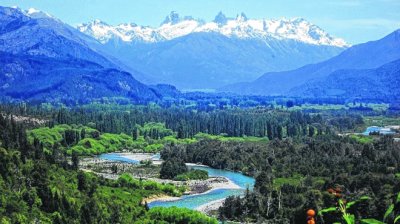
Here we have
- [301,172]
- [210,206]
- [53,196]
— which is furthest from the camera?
[301,172]

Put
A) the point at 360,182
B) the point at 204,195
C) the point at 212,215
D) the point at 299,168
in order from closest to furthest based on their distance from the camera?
the point at 212,215 < the point at 360,182 < the point at 204,195 < the point at 299,168

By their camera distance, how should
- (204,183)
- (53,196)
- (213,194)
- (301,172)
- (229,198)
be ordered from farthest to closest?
1. (301,172)
2. (204,183)
3. (213,194)
4. (229,198)
5. (53,196)

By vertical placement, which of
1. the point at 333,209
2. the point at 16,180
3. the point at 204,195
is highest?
the point at 333,209

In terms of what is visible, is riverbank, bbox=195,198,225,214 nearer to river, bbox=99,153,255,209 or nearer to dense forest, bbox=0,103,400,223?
river, bbox=99,153,255,209

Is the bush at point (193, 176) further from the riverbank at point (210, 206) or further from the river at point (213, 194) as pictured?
the riverbank at point (210, 206)

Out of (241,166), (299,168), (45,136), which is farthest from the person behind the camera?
(45,136)

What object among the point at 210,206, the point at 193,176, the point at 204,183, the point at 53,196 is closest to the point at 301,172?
the point at 204,183

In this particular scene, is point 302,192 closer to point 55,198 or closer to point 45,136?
point 55,198

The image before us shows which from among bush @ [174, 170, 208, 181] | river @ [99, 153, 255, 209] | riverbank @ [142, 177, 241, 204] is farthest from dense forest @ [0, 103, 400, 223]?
river @ [99, 153, 255, 209]

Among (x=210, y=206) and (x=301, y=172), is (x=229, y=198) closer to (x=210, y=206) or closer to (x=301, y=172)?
(x=210, y=206)

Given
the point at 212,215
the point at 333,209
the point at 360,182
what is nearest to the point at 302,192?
the point at 360,182

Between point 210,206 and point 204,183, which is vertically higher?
point 210,206
